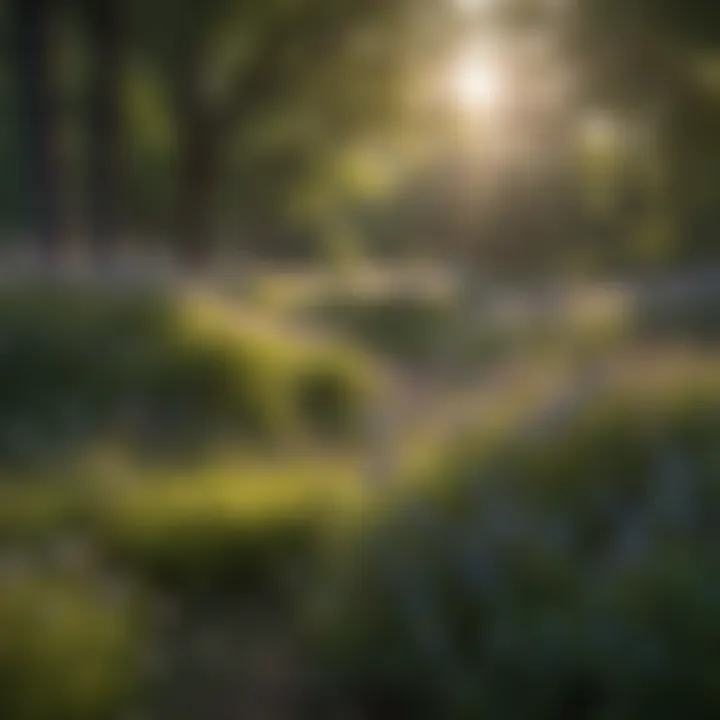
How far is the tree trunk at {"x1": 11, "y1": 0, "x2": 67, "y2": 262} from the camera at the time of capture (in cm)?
1221

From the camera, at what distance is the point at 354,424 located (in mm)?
7406

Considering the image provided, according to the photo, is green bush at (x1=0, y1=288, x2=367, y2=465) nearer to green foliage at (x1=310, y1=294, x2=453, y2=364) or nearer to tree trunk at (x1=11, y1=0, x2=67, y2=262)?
green foliage at (x1=310, y1=294, x2=453, y2=364)

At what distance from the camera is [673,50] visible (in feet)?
32.4

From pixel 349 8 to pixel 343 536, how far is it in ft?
41.9

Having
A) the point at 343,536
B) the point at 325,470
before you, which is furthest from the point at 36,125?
the point at 343,536

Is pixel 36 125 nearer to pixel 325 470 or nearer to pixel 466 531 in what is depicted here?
pixel 325 470

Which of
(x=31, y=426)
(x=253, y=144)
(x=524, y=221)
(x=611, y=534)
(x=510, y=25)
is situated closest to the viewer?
(x=611, y=534)

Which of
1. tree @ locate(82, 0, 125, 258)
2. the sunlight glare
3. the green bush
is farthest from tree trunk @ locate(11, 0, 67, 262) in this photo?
the sunlight glare

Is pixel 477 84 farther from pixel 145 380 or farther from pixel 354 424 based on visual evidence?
pixel 145 380

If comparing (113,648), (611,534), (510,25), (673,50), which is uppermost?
(510,25)

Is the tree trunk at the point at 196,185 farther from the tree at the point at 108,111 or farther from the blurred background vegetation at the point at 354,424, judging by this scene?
the tree at the point at 108,111

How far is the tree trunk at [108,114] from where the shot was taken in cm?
1435

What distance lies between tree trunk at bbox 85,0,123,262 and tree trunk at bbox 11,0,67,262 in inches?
66.1

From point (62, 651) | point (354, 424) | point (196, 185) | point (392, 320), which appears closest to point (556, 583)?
point (62, 651)
